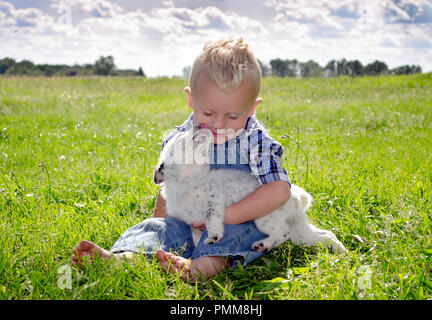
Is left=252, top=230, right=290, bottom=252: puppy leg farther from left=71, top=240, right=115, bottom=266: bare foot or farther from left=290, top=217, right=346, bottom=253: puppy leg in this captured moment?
left=71, top=240, right=115, bottom=266: bare foot

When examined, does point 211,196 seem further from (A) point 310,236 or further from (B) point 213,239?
(A) point 310,236

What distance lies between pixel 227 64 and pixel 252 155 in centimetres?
75

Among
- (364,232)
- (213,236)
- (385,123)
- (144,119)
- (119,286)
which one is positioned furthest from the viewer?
(144,119)

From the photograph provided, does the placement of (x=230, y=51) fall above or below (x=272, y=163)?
above

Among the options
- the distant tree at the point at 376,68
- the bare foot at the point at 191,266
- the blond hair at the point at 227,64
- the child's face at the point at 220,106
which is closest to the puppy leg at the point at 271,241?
the bare foot at the point at 191,266

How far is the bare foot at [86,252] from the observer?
2648mm

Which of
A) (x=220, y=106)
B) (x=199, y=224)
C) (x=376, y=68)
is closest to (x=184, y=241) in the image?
(x=199, y=224)

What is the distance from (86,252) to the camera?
2.67 meters

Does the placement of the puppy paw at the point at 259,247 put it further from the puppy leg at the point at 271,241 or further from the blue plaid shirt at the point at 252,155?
the blue plaid shirt at the point at 252,155

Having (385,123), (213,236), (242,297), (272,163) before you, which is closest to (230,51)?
(272,163)

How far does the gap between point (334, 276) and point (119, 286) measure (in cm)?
145

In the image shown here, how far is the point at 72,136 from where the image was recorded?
7102 millimetres

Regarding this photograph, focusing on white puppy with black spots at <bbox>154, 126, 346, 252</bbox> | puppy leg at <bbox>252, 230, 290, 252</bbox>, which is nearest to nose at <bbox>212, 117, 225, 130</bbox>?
white puppy with black spots at <bbox>154, 126, 346, 252</bbox>
